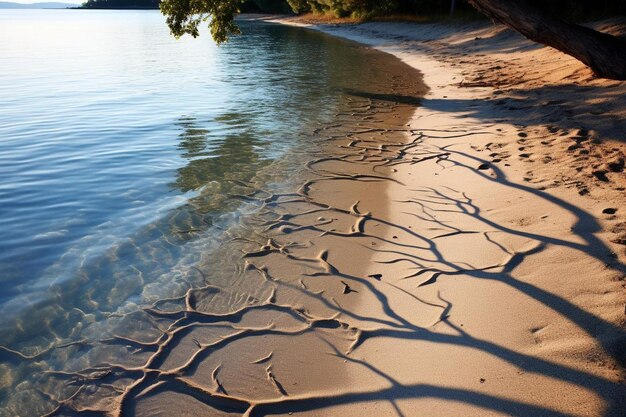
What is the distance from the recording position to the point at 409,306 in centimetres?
423

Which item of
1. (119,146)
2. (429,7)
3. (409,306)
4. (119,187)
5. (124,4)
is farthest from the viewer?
(124,4)

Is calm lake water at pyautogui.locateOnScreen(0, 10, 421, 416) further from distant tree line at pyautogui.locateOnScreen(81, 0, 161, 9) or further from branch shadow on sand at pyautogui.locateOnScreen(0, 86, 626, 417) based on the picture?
distant tree line at pyautogui.locateOnScreen(81, 0, 161, 9)

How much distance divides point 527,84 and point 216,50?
28124 millimetres

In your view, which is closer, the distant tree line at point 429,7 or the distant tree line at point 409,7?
the distant tree line at point 429,7

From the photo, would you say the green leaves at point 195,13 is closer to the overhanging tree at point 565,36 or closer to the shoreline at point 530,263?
the overhanging tree at point 565,36

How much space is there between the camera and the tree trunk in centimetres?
1001

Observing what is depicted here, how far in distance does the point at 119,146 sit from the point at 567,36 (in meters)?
10.4

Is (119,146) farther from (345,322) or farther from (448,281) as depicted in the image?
(448,281)

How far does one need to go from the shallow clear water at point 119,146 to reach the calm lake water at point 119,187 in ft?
0.12

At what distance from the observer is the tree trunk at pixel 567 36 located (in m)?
10.0

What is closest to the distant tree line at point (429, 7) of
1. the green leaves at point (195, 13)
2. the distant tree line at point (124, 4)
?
the green leaves at point (195, 13)

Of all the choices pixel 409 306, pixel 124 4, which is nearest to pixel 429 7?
pixel 409 306

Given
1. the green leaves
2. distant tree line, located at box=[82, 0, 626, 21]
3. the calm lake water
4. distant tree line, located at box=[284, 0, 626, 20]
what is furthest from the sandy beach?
distant tree line, located at box=[82, 0, 626, 21]

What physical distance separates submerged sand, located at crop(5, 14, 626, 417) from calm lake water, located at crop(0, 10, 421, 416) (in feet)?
1.20
